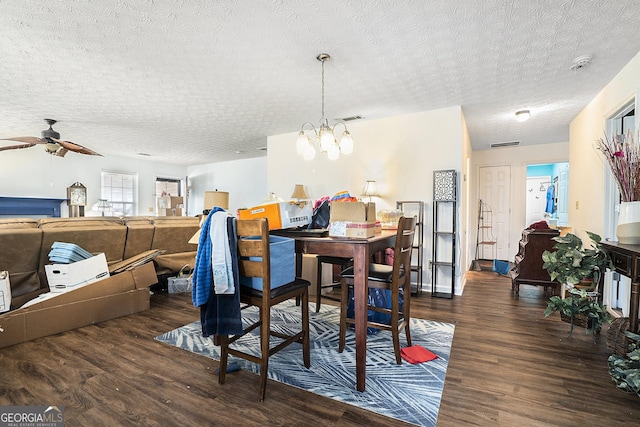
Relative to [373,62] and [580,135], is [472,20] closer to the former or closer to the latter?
[373,62]

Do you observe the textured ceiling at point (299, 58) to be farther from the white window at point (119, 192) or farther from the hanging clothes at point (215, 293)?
the white window at point (119, 192)

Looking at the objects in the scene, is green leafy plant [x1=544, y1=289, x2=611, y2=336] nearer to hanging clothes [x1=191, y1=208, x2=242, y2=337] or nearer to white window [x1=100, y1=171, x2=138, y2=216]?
hanging clothes [x1=191, y1=208, x2=242, y2=337]

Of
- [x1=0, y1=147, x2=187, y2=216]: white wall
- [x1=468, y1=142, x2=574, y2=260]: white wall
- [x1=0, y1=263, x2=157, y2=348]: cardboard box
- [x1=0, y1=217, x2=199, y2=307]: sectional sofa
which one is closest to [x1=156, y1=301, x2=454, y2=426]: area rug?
[x1=0, y1=263, x2=157, y2=348]: cardboard box

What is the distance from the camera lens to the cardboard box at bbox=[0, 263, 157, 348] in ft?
7.63

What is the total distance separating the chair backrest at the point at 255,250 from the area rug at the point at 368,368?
2.27ft

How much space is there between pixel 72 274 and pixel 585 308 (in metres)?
4.32

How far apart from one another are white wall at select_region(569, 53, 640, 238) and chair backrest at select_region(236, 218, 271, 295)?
3.29 metres

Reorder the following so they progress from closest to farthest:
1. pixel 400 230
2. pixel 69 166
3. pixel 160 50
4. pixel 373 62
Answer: pixel 400 230 < pixel 160 50 < pixel 373 62 < pixel 69 166

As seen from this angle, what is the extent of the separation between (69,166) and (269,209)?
7110 mm

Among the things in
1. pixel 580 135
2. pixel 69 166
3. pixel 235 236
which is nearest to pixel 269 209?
pixel 235 236

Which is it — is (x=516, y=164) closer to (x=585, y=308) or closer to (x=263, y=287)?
(x=585, y=308)

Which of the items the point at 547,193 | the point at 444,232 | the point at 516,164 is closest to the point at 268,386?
the point at 444,232

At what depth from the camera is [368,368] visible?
1988 mm

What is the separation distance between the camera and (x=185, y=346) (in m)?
2.31
